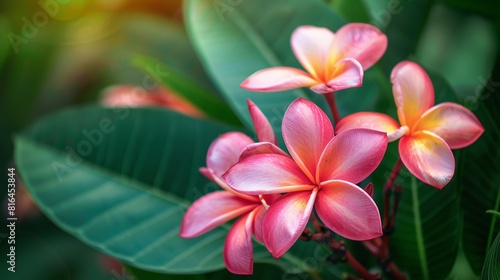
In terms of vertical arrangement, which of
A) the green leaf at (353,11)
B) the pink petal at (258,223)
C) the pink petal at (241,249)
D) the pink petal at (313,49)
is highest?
the pink petal at (313,49)

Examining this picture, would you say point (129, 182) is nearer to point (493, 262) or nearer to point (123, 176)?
point (123, 176)

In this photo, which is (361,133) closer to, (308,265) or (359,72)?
(359,72)

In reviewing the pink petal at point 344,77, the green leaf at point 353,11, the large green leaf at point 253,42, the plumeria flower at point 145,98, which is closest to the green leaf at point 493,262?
the pink petal at point 344,77

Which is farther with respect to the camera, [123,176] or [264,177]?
[123,176]

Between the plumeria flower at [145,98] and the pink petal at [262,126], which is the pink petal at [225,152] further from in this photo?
the plumeria flower at [145,98]

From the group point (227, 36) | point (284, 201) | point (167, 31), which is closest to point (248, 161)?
point (284, 201)

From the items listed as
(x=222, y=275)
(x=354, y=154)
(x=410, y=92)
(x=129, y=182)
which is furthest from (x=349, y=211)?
(x=129, y=182)

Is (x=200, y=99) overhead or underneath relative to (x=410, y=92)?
underneath
